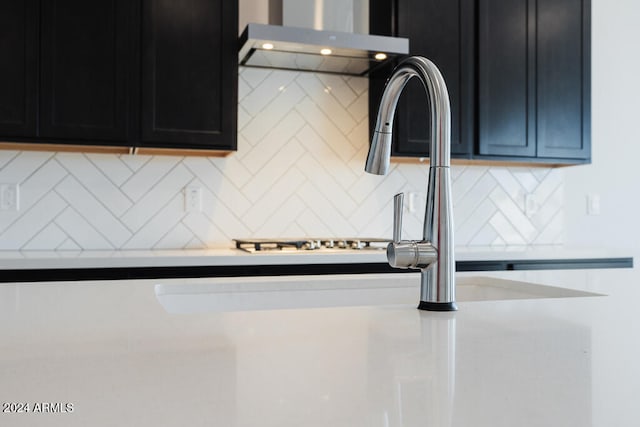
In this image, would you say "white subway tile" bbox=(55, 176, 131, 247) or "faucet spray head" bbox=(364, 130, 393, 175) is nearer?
"faucet spray head" bbox=(364, 130, 393, 175)

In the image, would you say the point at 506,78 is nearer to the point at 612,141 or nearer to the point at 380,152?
the point at 612,141

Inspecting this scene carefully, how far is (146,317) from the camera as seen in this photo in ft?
3.28

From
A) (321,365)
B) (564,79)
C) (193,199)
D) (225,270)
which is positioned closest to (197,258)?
(225,270)

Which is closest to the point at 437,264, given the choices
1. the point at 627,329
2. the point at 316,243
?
the point at 627,329

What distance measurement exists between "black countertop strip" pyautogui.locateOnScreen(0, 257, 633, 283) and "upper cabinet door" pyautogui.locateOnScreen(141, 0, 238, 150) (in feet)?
1.99

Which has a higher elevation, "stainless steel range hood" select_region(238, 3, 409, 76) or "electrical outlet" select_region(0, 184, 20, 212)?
"stainless steel range hood" select_region(238, 3, 409, 76)

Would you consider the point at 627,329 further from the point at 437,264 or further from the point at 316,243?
the point at 316,243

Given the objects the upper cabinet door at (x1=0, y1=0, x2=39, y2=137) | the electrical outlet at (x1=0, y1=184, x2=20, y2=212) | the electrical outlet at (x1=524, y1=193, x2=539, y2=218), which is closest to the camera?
the upper cabinet door at (x1=0, y1=0, x2=39, y2=137)

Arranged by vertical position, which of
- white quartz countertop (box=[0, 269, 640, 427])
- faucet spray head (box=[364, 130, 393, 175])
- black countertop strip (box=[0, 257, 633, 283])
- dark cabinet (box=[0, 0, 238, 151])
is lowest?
black countertop strip (box=[0, 257, 633, 283])

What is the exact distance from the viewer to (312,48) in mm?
2869

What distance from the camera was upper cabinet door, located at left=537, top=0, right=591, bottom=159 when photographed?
132 inches

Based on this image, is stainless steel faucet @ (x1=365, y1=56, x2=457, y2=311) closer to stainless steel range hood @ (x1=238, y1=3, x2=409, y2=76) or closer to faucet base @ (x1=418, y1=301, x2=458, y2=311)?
faucet base @ (x1=418, y1=301, x2=458, y2=311)

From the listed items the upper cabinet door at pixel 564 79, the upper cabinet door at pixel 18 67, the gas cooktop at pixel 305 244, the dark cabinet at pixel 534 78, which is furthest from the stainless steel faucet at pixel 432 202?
the upper cabinet door at pixel 564 79

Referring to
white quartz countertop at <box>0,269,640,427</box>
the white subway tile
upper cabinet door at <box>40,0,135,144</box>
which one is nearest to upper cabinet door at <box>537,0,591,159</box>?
upper cabinet door at <box>40,0,135,144</box>
